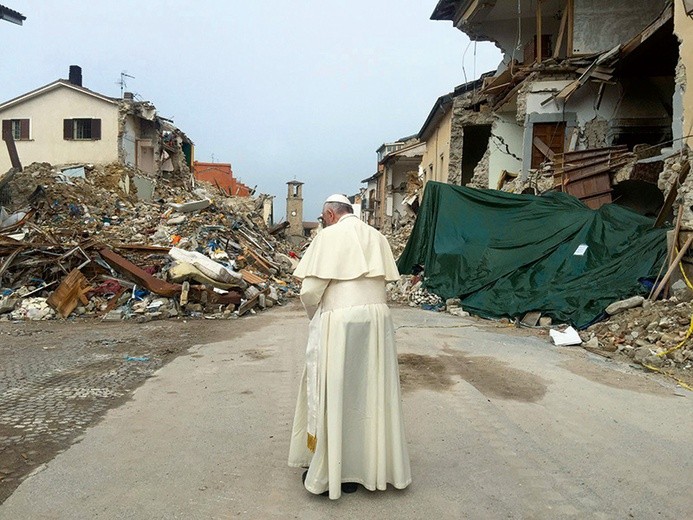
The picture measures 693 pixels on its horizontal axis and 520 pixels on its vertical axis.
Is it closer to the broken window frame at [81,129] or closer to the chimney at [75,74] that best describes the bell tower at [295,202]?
the chimney at [75,74]

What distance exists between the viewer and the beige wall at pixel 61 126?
27.8 m

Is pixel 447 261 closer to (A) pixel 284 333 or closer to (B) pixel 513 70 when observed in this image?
(A) pixel 284 333

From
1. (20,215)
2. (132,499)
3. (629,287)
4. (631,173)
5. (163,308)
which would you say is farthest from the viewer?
(20,215)

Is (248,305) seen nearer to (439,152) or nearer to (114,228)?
(114,228)

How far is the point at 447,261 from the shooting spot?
41.0 ft

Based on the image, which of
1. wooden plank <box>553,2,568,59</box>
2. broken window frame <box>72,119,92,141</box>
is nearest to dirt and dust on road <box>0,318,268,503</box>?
wooden plank <box>553,2,568,59</box>

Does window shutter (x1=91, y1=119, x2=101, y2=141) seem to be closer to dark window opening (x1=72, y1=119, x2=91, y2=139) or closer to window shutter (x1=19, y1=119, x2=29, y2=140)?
dark window opening (x1=72, y1=119, x2=91, y2=139)

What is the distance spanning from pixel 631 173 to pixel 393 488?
1157 cm

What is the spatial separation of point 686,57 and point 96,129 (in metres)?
27.2

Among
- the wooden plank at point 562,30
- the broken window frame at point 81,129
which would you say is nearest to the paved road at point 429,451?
the wooden plank at point 562,30

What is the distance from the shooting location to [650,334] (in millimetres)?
7266

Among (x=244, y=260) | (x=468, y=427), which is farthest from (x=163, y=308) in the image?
(x=468, y=427)

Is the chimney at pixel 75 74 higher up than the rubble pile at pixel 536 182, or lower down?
higher up

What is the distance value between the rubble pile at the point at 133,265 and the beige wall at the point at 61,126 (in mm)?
9841
